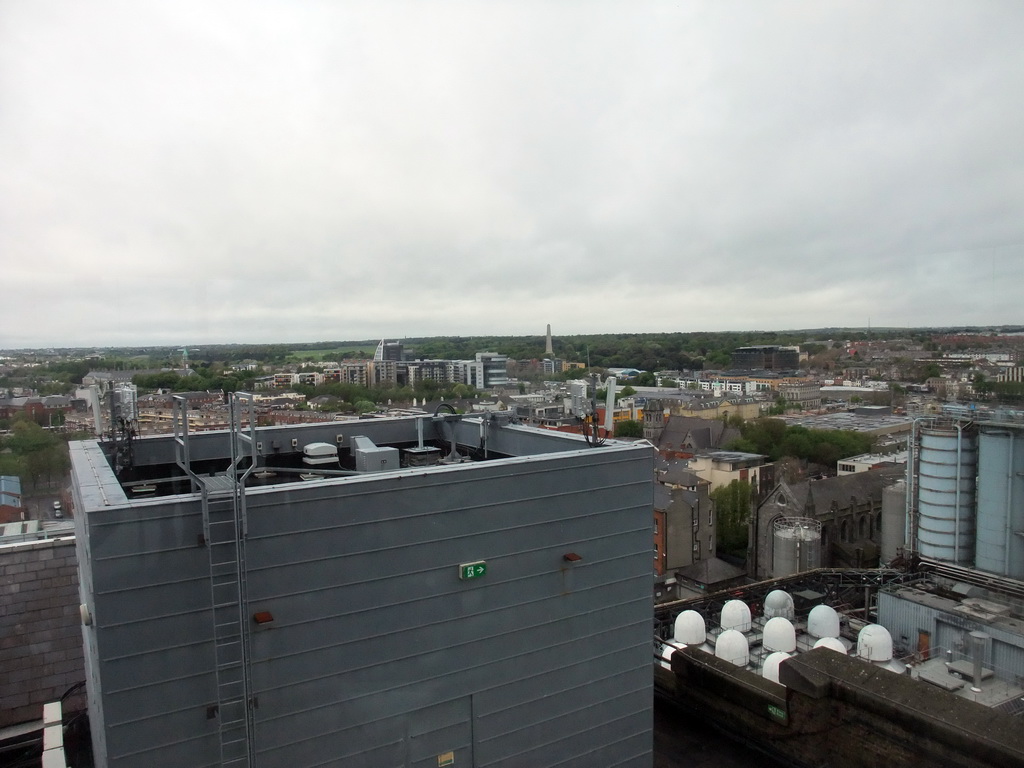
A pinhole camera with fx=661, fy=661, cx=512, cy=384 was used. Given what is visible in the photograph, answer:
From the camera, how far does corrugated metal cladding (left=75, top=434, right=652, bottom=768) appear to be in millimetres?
3213

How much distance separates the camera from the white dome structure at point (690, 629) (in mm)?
11633

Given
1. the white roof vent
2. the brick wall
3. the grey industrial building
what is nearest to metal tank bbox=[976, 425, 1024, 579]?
the white roof vent

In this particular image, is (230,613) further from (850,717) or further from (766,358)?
(766,358)

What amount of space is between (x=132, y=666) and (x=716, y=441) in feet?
108

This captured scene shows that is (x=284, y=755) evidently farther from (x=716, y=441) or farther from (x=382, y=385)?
(x=716, y=441)

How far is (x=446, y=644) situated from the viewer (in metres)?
3.93

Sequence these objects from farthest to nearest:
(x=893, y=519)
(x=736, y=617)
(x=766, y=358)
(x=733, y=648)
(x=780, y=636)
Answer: (x=766, y=358) → (x=893, y=519) → (x=736, y=617) → (x=780, y=636) → (x=733, y=648)

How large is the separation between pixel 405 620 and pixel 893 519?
19785mm

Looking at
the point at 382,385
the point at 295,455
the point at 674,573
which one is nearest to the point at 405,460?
the point at 295,455

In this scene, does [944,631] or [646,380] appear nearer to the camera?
[944,631]

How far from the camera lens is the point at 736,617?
12.4m

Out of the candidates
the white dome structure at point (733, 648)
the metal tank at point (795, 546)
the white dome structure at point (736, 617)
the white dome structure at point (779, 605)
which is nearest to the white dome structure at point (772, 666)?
the white dome structure at point (733, 648)

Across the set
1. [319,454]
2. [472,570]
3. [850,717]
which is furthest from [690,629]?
[472,570]

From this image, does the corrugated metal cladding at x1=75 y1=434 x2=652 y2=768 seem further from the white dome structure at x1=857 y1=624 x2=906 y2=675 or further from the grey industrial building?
the grey industrial building
